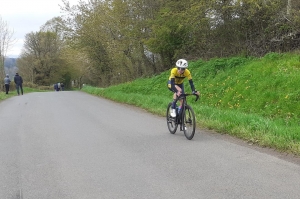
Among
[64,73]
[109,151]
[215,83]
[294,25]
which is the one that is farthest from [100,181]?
[64,73]

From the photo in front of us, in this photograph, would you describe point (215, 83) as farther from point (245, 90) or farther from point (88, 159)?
point (88, 159)

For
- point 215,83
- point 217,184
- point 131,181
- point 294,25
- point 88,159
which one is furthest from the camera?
point 215,83

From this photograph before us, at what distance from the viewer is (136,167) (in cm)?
615

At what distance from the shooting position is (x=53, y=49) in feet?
214

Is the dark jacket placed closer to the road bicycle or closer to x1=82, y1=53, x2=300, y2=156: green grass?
x1=82, y1=53, x2=300, y2=156: green grass

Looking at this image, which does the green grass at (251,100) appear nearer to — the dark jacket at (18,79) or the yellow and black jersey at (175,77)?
the yellow and black jersey at (175,77)

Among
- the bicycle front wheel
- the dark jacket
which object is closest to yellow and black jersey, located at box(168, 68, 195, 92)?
the bicycle front wheel

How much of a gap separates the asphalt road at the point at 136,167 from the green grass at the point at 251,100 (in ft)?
2.23

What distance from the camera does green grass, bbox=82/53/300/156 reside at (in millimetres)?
7891

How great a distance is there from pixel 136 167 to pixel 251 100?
6.59 metres

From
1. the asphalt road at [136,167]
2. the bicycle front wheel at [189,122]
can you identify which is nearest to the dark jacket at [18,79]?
the asphalt road at [136,167]

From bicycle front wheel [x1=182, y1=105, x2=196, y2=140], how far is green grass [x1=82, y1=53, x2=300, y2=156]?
113 centimetres

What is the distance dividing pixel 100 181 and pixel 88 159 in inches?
56.5

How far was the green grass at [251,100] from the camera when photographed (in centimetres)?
789
